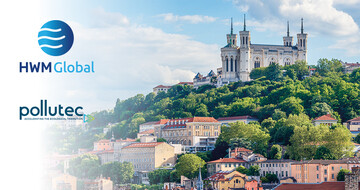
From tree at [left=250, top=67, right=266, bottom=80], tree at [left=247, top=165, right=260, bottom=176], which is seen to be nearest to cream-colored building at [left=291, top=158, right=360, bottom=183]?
tree at [left=247, top=165, right=260, bottom=176]

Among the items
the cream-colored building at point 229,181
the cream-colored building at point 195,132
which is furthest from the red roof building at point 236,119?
the cream-colored building at point 229,181

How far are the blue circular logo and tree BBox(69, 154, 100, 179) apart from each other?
28.9m

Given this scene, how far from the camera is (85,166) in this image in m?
77.8

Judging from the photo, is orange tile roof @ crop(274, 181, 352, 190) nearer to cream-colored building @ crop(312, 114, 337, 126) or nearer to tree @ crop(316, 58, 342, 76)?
cream-colored building @ crop(312, 114, 337, 126)

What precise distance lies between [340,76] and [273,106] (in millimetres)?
14744

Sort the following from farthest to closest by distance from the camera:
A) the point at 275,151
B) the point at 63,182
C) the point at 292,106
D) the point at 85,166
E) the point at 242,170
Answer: the point at 85,166 → the point at 292,106 → the point at 63,182 → the point at 275,151 → the point at 242,170

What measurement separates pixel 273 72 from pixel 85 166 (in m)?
25.5

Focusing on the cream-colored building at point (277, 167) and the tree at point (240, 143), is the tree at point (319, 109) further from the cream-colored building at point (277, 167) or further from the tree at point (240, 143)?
the cream-colored building at point (277, 167)

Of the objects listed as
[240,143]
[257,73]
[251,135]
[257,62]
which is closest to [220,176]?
[240,143]

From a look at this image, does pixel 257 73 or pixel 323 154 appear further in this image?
pixel 257 73

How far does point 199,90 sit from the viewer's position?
97812mm

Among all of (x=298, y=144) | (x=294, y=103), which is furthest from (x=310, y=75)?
(x=298, y=144)

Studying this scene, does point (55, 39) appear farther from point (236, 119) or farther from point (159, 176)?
point (236, 119)

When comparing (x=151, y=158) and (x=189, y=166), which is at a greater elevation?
(x=151, y=158)
